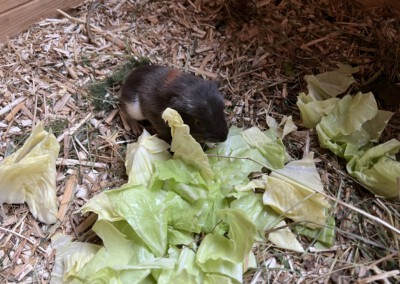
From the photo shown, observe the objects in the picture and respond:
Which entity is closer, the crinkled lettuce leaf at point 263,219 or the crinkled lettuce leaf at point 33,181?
the crinkled lettuce leaf at point 263,219

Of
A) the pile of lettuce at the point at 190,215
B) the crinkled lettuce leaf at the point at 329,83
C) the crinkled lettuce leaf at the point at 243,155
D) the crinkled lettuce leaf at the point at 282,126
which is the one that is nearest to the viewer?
the pile of lettuce at the point at 190,215

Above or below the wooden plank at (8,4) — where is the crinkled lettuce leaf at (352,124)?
below

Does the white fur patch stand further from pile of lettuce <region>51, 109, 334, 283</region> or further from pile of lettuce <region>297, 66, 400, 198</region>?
pile of lettuce <region>297, 66, 400, 198</region>

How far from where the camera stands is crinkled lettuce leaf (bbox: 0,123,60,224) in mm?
2412

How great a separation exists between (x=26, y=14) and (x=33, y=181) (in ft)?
5.16

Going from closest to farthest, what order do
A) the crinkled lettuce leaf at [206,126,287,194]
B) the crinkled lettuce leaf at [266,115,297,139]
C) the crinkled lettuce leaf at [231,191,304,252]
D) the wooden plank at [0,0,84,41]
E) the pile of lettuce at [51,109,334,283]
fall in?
the pile of lettuce at [51,109,334,283]
the crinkled lettuce leaf at [231,191,304,252]
the crinkled lettuce leaf at [206,126,287,194]
the crinkled lettuce leaf at [266,115,297,139]
the wooden plank at [0,0,84,41]

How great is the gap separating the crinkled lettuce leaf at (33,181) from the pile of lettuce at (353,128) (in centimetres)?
170

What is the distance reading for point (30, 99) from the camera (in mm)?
2971

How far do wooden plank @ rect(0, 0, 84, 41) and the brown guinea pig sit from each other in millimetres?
1072

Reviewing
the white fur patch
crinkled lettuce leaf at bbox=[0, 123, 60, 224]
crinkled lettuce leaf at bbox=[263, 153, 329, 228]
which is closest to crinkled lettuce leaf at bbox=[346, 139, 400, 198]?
crinkled lettuce leaf at bbox=[263, 153, 329, 228]

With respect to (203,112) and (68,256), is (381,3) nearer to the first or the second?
(203,112)

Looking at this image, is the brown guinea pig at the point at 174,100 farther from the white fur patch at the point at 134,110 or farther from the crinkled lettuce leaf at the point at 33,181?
the crinkled lettuce leaf at the point at 33,181

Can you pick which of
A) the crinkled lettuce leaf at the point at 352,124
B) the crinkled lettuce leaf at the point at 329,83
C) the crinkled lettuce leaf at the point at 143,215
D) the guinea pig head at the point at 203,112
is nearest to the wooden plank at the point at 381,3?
the crinkled lettuce leaf at the point at 329,83

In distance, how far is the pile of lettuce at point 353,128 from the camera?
2512 millimetres
